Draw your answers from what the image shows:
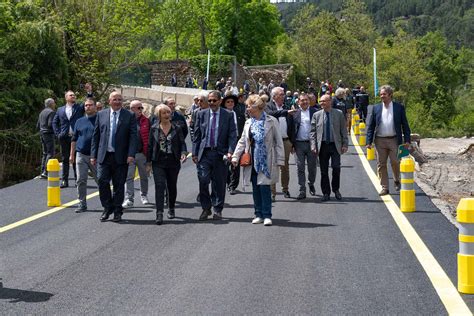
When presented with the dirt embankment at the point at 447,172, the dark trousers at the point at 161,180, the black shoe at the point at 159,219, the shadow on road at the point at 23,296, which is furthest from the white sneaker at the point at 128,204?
the shadow on road at the point at 23,296

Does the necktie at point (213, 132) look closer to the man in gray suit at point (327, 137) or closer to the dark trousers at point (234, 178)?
the man in gray suit at point (327, 137)

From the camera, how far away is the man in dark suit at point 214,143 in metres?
12.5

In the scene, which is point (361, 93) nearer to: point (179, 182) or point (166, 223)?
point (179, 182)

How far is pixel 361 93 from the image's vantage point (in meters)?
38.5

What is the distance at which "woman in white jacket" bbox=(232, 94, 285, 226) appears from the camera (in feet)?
39.7

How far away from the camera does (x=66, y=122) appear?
17.5 m

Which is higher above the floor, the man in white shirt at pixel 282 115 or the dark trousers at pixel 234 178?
the man in white shirt at pixel 282 115

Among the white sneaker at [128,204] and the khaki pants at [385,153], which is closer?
the white sneaker at [128,204]

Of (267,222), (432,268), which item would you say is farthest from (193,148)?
(432,268)

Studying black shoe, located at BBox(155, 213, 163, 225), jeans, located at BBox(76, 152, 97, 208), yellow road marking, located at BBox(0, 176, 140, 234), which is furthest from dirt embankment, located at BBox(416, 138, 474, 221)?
yellow road marking, located at BBox(0, 176, 140, 234)

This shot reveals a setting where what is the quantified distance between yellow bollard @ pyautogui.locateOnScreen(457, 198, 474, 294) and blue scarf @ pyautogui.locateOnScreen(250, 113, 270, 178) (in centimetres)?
457

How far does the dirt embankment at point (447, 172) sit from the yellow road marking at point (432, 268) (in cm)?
103

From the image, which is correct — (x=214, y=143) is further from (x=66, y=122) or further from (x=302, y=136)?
(x=66, y=122)

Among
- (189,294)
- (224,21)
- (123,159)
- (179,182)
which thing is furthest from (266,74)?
(189,294)
